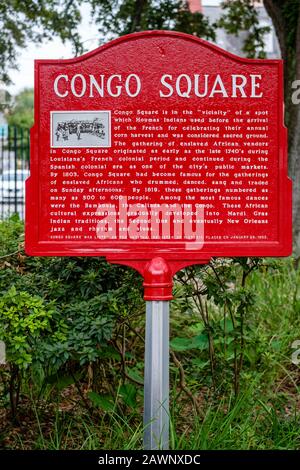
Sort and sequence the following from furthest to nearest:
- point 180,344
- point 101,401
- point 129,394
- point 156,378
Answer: point 180,344 → point 129,394 → point 101,401 → point 156,378

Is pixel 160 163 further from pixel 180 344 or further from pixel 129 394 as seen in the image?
pixel 180 344

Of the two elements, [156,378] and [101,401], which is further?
[101,401]

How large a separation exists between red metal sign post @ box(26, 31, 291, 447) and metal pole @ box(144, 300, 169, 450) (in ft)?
0.16

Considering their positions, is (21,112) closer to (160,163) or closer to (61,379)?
(61,379)

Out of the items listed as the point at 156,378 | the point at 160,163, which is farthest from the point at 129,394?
the point at 160,163

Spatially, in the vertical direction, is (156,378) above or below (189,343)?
above

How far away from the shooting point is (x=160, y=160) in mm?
3502

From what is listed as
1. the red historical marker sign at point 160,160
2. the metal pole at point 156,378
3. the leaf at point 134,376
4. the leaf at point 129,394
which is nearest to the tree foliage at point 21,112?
the leaf at point 134,376

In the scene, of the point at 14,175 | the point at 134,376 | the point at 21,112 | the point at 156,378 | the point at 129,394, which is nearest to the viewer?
the point at 156,378

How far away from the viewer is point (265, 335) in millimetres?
5223

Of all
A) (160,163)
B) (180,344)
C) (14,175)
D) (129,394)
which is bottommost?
(129,394)

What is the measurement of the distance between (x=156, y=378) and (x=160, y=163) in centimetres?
100

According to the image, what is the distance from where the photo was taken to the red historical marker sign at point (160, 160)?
3494mm

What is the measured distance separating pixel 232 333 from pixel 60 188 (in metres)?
1.41
